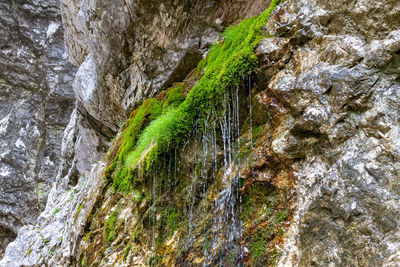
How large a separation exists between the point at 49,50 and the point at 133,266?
17.7 meters

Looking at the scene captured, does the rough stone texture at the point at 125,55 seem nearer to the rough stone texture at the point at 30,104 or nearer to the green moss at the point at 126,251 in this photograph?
the green moss at the point at 126,251

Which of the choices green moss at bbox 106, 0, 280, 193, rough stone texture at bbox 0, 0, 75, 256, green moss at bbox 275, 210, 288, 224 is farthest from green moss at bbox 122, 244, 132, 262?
rough stone texture at bbox 0, 0, 75, 256

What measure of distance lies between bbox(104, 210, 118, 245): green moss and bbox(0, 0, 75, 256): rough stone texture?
14.5m

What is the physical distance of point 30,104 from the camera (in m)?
18.8

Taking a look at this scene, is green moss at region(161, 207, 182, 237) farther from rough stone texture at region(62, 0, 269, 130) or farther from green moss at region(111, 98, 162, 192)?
rough stone texture at region(62, 0, 269, 130)

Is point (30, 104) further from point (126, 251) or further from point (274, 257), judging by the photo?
point (274, 257)

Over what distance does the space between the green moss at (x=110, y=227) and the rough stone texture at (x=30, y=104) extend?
14.5 meters

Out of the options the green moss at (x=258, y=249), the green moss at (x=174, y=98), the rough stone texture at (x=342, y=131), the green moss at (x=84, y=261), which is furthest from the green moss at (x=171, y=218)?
the green moss at (x=174, y=98)

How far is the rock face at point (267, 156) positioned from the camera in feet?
7.94

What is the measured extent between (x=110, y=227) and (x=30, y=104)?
16903 mm

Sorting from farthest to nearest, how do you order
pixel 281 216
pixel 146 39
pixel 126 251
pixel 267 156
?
pixel 146 39
pixel 126 251
pixel 267 156
pixel 281 216

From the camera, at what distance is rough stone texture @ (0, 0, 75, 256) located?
17109 millimetres

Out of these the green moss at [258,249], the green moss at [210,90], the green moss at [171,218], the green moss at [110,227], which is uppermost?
the green moss at [210,90]

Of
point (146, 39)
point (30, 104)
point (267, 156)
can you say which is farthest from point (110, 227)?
point (30, 104)
